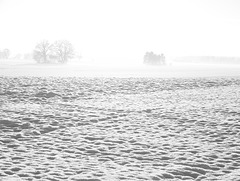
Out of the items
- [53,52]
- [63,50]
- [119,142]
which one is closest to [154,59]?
[63,50]

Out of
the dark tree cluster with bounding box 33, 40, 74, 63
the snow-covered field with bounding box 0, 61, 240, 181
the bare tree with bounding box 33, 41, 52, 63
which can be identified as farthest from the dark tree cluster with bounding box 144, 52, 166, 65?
the snow-covered field with bounding box 0, 61, 240, 181

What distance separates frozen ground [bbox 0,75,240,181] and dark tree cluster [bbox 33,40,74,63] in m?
82.8

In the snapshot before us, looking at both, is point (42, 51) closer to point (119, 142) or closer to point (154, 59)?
point (154, 59)

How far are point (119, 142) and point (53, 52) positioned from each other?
301ft

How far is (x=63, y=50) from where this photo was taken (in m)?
94.3

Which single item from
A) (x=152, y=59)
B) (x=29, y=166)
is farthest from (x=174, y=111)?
(x=152, y=59)

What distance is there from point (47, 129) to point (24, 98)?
6796 mm

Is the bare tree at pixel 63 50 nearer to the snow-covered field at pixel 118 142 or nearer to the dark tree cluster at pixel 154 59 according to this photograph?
the dark tree cluster at pixel 154 59

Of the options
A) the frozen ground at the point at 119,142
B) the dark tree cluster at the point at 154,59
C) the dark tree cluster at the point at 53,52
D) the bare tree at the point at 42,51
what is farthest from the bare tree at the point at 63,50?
the frozen ground at the point at 119,142

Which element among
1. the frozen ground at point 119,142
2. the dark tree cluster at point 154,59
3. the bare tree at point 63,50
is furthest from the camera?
the dark tree cluster at point 154,59

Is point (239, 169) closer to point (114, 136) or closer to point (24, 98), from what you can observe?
point (114, 136)

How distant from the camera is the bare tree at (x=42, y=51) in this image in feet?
305

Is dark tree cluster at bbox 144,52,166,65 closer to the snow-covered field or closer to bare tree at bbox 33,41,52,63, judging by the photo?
bare tree at bbox 33,41,52,63

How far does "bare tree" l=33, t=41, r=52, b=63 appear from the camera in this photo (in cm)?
9300
